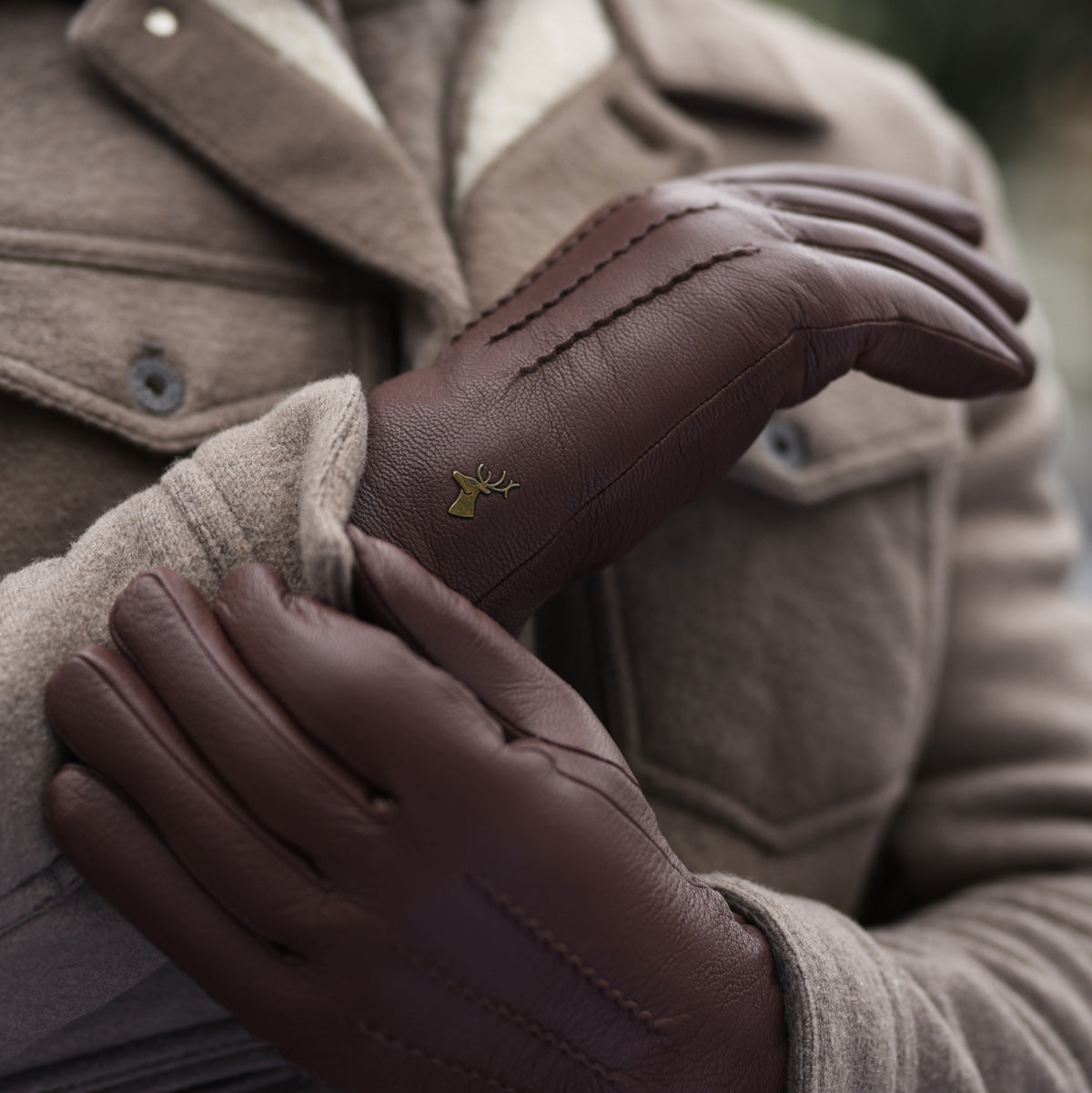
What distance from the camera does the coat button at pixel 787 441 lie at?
2.62 feet

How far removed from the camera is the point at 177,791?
0.48m

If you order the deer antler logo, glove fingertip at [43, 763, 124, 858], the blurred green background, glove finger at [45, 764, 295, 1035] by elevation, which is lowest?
the blurred green background

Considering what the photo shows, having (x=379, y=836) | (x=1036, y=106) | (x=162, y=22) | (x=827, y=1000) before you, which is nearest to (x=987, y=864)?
(x=827, y=1000)

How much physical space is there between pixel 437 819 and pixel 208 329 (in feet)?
1.31

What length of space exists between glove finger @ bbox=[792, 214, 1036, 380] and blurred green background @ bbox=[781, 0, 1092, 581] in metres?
2.37

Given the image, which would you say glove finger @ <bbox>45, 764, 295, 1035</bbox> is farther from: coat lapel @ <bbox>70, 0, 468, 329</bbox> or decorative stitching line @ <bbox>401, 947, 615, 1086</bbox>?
coat lapel @ <bbox>70, 0, 468, 329</bbox>

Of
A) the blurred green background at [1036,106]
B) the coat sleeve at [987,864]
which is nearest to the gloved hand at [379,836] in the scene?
the coat sleeve at [987,864]

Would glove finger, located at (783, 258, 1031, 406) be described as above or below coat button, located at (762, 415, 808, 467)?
above

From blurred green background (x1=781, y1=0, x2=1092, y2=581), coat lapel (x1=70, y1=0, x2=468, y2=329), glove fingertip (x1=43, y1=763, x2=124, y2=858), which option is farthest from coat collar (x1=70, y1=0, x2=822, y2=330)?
blurred green background (x1=781, y1=0, x2=1092, y2=581)

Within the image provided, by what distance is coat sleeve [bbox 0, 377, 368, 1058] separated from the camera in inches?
19.8

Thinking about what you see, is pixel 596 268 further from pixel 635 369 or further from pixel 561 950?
pixel 561 950

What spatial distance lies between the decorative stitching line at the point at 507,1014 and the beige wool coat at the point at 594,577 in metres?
0.12

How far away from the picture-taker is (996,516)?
99 centimetres

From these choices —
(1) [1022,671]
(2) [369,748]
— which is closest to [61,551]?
(2) [369,748]
